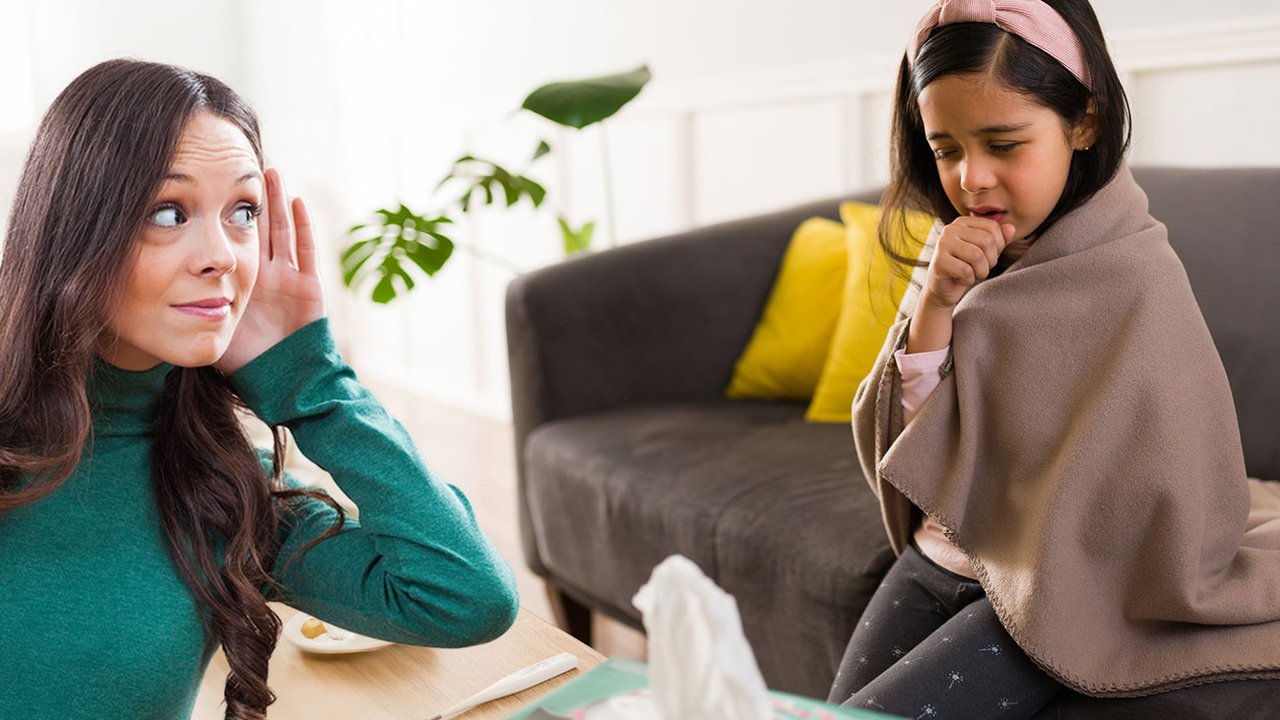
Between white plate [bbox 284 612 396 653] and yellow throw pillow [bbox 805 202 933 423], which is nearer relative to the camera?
white plate [bbox 284 612 396 653]

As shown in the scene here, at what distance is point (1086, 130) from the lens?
1238mm

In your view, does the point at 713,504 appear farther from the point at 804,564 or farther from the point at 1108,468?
the point at 1108,468

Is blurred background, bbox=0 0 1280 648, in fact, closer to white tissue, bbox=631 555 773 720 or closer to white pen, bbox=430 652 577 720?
white pen, bbox=430 652 577 720

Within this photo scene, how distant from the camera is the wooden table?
1.11m

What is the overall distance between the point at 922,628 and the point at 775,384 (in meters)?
1.02

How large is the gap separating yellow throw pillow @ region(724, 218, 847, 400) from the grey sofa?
2.2 inches

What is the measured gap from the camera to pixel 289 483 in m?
1.16

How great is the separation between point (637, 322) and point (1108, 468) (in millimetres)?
1269

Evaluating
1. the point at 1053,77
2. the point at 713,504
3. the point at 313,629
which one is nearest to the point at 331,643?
the point at 313,629

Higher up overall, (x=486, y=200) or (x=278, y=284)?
(x=278, y=284)

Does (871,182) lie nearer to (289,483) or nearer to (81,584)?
(289,483)

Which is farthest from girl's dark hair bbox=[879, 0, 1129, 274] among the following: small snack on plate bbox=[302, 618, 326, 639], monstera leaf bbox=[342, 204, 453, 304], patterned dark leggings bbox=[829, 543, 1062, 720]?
monstera leaf bbox=[342, 204, 453, 304]

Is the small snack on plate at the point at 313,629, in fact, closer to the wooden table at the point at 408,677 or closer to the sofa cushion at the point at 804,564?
the wooden table at the point at 408,677

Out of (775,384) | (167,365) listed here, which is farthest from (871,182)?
(167,365)
